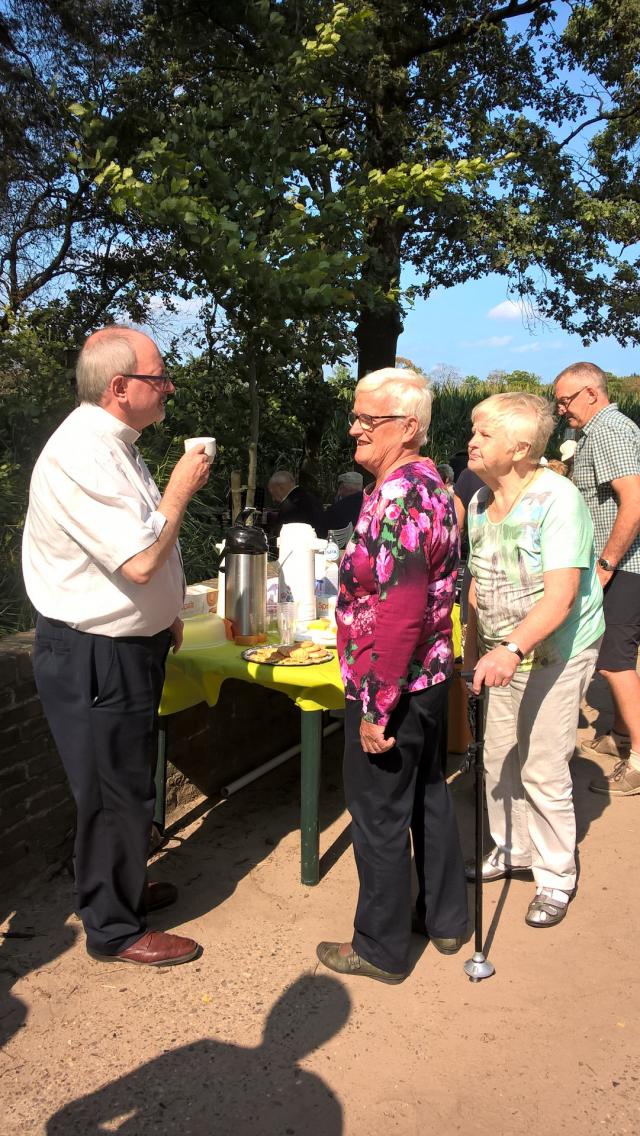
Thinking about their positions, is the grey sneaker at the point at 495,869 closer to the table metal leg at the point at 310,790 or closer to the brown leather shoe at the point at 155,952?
the table metal leg at the point at 310,790

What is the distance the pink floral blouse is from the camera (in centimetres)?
235

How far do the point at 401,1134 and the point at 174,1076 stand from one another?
64cm

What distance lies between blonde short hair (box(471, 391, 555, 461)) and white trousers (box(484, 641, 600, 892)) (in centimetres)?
78

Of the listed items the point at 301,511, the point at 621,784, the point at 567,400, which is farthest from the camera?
the point at 301,511

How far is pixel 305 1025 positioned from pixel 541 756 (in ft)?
3.92

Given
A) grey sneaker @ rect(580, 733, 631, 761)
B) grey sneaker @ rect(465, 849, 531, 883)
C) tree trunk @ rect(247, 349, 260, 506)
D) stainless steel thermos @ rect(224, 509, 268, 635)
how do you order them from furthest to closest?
tree trunk @ rect(247, 349, 260, 506) → grey sneaker @ rect(580, 733, 631, 761) → stainless steel thermos @ rect(224, 509, 268, 635) → grey sneaker @ rect(465, 849, 531, 883)

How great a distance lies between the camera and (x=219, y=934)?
304cm

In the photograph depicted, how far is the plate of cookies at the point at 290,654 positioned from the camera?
3.23 meters

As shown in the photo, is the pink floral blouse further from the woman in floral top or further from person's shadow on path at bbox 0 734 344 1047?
person's shadow on path at bbox 0 734 344 1047

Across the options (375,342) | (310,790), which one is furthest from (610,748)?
(375,342)

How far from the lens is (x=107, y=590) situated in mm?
2494

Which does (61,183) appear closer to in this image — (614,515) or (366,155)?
(366,155)

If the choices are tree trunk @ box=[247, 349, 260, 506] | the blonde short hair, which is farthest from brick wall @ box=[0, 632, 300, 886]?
tree trunk @ box=[247, 349, 260, 506]

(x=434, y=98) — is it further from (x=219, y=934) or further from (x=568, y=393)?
(x=219, y=934)
